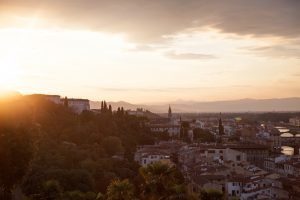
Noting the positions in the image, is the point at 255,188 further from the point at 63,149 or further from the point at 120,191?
the point at 120,191

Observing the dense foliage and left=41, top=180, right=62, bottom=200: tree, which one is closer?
left=41, top=180, right=62, bottom=200: tree

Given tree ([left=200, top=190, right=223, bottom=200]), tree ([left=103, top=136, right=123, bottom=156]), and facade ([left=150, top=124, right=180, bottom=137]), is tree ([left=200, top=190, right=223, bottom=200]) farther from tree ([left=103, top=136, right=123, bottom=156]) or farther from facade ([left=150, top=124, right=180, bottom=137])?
facade ([left=150, top=124, right=180, bottom=137])

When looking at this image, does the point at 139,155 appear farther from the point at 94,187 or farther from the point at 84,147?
the point at 94,187

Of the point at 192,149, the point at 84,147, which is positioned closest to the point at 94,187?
the point at 84,147

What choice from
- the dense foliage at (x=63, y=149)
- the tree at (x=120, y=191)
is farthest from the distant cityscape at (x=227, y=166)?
the dense foliage at (x=63, y=149)

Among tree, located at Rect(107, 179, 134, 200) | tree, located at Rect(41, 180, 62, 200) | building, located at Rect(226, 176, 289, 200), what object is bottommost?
building, located at Rect(226, 176, 289, 200)

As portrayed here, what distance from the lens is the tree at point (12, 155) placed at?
70.3ft

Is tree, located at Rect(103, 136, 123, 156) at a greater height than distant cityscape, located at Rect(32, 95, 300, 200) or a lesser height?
greater

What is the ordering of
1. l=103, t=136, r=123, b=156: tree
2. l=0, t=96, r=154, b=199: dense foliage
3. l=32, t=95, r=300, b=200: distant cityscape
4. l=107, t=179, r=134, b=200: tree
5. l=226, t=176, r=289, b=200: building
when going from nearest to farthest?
l=107, t=179, r=134, b=200: tree
l=0, t=96, r=154, b=199: dense foliage
l=226, t=176, r=289, b=200: building
l=32, t=95, r=300, b=200: distant cityscape
l=103, t=136, r=123, b=156: tree

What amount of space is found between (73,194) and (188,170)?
76.7 feet

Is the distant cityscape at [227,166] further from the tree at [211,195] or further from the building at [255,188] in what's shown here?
the tree at [211,195]

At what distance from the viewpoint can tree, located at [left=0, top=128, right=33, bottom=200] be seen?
21438 mm

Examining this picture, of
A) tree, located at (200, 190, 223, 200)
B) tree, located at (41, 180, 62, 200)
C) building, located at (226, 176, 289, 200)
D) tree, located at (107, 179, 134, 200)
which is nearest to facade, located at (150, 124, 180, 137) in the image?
building, located at (226, 176, 289, 200)

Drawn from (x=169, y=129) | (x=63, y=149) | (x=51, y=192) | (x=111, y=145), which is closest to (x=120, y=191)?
(x=51, y=192)
